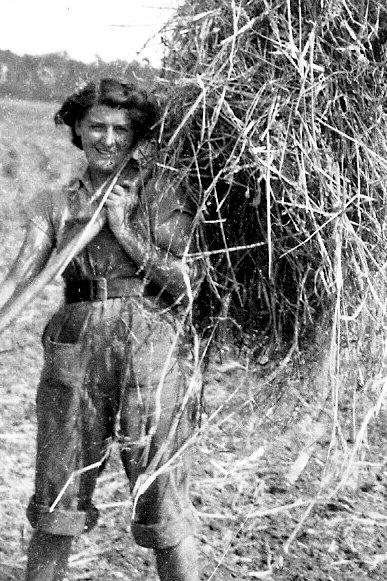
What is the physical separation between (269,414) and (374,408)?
43 cm

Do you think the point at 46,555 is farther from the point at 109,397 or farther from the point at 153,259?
the point at 153,259

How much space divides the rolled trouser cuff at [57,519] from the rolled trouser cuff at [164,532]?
13cm

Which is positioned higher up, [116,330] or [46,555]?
[116,330]

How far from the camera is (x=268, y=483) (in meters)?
3.96

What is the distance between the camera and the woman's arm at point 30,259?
2059 millimetres

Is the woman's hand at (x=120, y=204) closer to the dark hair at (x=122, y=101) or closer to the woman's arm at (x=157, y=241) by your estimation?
the woman's arm at (x=157, y=241)

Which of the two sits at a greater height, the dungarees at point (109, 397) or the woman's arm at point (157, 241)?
the woman's arm at point (157, 241)

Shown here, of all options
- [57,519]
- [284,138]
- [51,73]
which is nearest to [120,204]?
[284,138]

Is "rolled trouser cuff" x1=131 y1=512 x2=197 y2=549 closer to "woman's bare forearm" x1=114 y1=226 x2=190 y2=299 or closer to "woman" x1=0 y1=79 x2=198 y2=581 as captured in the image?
"woman" x1=0 y1=79 x2=198 y2=581

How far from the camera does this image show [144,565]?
3.15 metres

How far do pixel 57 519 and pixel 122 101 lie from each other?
3.30 ft

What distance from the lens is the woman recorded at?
80.0 inches

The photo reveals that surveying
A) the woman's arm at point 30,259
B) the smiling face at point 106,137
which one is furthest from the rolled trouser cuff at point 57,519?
the smiling face at point 106,137

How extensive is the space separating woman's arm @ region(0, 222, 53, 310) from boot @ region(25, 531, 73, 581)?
62 cm
